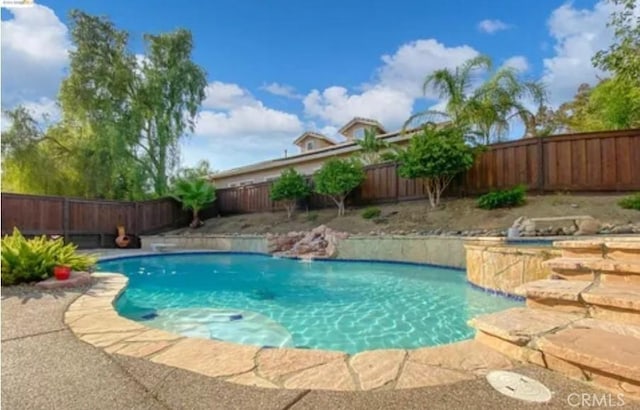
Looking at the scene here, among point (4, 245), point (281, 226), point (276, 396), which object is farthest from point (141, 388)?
point (281, 226)

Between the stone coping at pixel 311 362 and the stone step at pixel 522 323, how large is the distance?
119 millimetres

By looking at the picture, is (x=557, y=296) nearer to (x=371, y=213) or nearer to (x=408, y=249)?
(x=408, y=249)

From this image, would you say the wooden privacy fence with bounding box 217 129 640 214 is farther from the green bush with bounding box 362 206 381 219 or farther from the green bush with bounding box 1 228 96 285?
the green bush with bounding box 1 228 96 285

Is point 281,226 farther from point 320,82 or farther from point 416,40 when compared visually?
point 416,40

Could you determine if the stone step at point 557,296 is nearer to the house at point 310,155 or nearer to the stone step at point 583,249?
the stone step at point 583,249

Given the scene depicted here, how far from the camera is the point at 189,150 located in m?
17.5

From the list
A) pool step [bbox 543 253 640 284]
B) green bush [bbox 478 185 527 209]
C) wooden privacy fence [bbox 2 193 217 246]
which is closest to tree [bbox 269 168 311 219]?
wooden privacy fence [bbox 2 193 217 246]

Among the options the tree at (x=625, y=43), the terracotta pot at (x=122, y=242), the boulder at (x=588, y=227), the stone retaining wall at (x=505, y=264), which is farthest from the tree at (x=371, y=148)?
the terracotta pot at (x=122, y=242)

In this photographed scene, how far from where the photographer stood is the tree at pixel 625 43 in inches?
304

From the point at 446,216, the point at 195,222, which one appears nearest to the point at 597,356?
the point at 446,216

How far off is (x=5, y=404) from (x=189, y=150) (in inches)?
673

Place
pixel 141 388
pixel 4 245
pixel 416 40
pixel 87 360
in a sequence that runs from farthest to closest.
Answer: pixel 416 40
pixel 4 245
pixel 87 360
pixel 141 388

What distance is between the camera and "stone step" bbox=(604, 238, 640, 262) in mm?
2848

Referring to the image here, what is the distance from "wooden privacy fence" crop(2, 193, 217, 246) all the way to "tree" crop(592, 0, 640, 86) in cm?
1652
